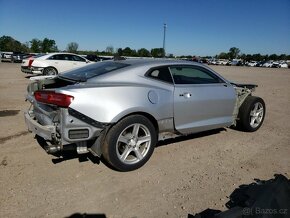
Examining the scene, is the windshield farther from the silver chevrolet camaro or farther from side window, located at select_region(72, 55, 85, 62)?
side window, located at select_region(72, 55, 85, 62)

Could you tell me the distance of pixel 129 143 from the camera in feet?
13.8

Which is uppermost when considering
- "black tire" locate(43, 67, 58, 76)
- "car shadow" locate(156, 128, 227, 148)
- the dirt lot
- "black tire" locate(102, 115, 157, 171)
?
"black tire" locate(43, 67, 58, 76)

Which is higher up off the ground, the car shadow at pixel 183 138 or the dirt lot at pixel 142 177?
the car shadow at pixel 183 138

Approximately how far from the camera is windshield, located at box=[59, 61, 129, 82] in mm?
4418

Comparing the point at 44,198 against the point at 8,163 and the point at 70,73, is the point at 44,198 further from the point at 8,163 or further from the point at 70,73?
the point at 70,73

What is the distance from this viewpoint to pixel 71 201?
134 inches

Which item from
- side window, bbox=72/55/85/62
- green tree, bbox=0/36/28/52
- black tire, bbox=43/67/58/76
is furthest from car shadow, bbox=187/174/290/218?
green tree, bbox=0/36/28/52

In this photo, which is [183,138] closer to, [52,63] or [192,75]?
[192,75]

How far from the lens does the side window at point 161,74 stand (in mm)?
4586

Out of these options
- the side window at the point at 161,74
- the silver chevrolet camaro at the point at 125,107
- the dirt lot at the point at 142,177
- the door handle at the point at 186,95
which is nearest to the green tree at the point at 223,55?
the dirt lot at the point at 142,177

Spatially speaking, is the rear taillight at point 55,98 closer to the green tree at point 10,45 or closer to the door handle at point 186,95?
the door handle at point 186,95

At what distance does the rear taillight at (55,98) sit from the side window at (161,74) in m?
1.39

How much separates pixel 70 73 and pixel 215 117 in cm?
265

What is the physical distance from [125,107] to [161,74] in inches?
39.7
